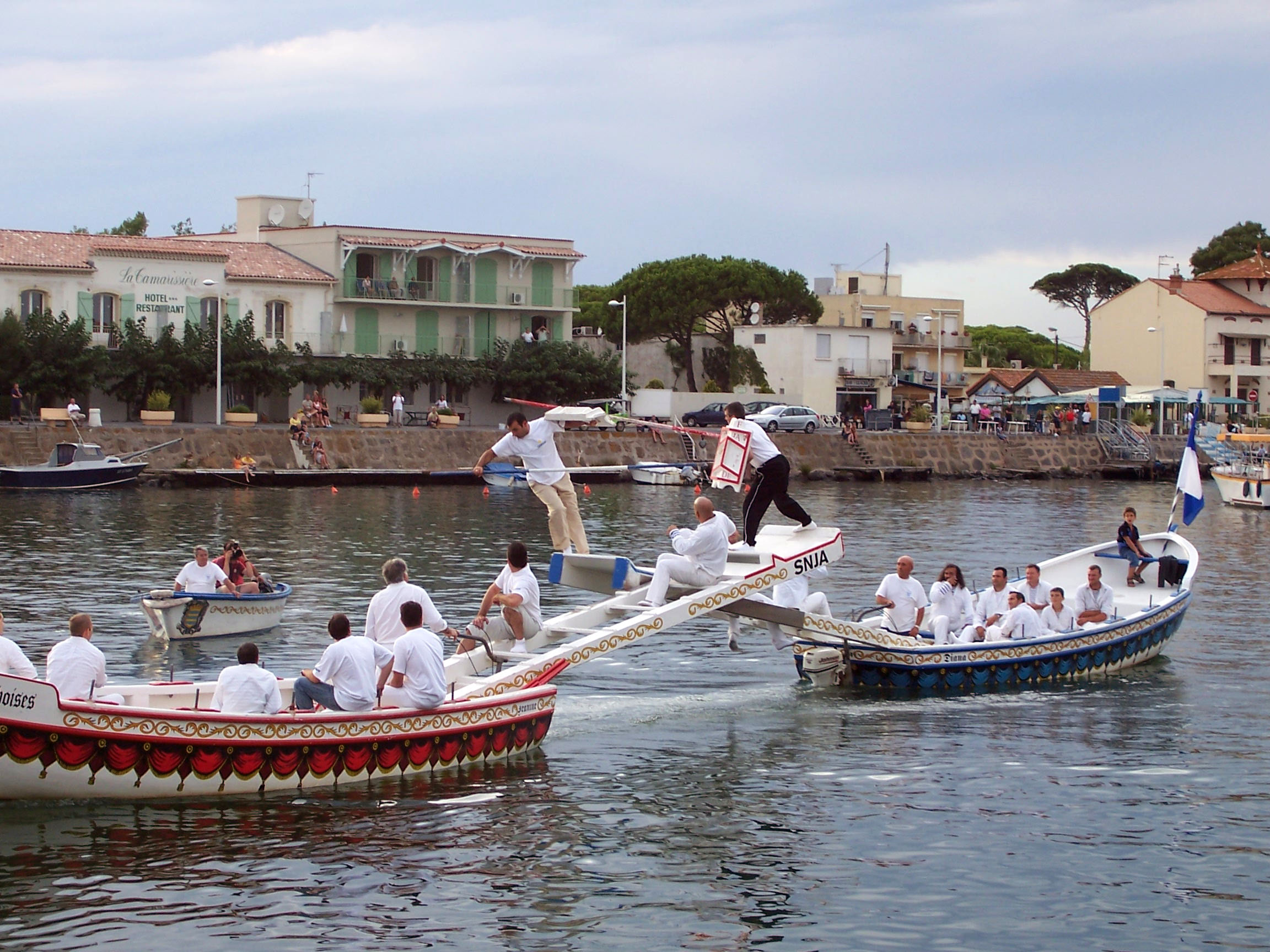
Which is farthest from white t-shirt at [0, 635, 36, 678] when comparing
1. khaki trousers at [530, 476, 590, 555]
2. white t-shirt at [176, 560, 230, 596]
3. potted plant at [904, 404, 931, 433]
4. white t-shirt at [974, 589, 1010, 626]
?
potted plant at [904, 404, 931, 433]

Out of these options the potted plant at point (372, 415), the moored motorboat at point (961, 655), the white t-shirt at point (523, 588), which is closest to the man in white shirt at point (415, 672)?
the white t-shirt at point (523, 588)

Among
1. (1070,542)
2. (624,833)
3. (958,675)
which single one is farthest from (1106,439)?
(624,833)

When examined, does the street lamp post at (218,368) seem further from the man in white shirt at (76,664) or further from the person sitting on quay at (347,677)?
the man in white shirt at (76,664)

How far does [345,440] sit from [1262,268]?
7020 centimetres

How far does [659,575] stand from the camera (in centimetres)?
2064

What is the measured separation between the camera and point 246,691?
1636 cm

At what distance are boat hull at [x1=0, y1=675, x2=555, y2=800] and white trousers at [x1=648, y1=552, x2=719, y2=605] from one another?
127 inches

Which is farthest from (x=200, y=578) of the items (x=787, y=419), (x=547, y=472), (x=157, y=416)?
(x=787, y=419)

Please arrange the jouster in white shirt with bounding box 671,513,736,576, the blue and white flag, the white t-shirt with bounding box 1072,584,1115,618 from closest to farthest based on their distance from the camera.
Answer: the jouster in white shirt with bounding box 671,513,736,576
the white t-shirt with bounding box 1072,584,1115,618
the blue and white flag

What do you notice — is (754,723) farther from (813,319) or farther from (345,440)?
(813,319)

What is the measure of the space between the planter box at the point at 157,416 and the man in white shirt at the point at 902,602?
170ft

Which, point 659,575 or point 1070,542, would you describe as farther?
point 1070,542

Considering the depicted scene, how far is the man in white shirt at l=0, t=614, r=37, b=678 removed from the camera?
15.5 meters

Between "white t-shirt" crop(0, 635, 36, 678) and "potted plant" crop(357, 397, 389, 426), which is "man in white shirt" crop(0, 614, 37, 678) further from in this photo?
"potted plant" crop(357, 397, 389, 426)
